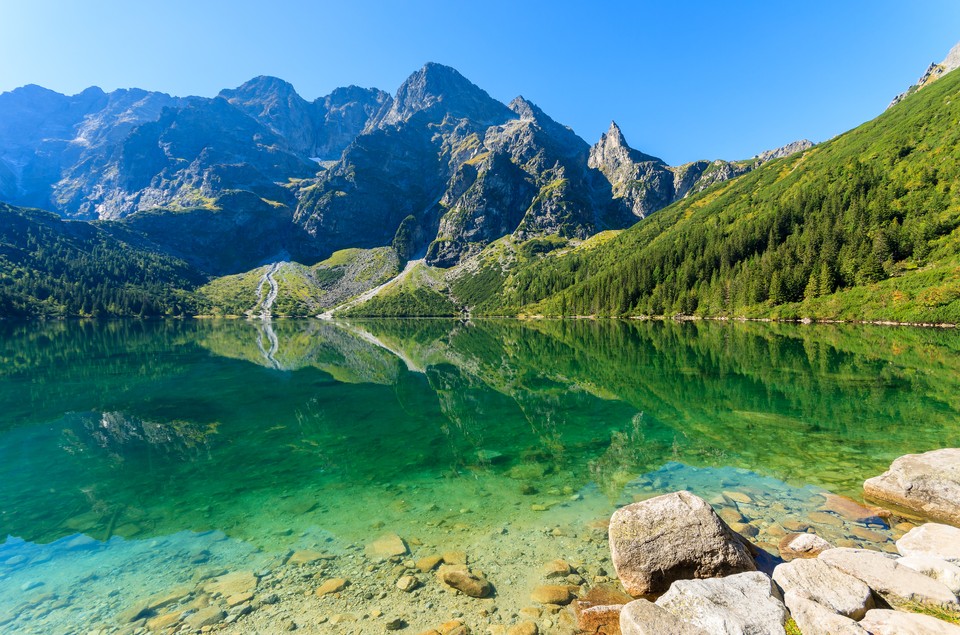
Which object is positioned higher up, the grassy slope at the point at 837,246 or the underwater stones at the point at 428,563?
the grassy slope at the point at 837,246

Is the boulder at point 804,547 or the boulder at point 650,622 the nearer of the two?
the boulder at point 650,622

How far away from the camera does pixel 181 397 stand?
34.2m

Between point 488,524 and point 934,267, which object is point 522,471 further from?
point 934,267

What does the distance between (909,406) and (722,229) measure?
6565 inches

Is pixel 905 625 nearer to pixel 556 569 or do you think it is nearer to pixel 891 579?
pixel 891 579

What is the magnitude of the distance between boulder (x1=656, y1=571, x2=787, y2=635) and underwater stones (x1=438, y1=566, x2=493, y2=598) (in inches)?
164

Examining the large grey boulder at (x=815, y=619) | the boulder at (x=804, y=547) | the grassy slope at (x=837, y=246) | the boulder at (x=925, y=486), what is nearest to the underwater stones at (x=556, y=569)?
the large grey boulder at (x=815, y=619)

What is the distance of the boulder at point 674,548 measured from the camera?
951 centimetres

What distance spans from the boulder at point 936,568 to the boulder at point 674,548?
9.77 ft

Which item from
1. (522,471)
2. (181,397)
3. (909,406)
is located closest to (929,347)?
(909,406)

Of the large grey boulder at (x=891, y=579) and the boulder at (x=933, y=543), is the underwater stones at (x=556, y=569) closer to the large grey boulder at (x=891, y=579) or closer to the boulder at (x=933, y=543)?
the large grey boulder at (x=891, y=579)

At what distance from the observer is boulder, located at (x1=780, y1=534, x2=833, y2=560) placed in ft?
34.6

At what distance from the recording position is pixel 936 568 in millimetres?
8219

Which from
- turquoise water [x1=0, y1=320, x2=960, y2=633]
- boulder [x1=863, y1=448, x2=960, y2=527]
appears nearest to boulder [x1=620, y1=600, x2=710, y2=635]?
turquoise water [x1=0, y1=320, x2=960, y2=633]
